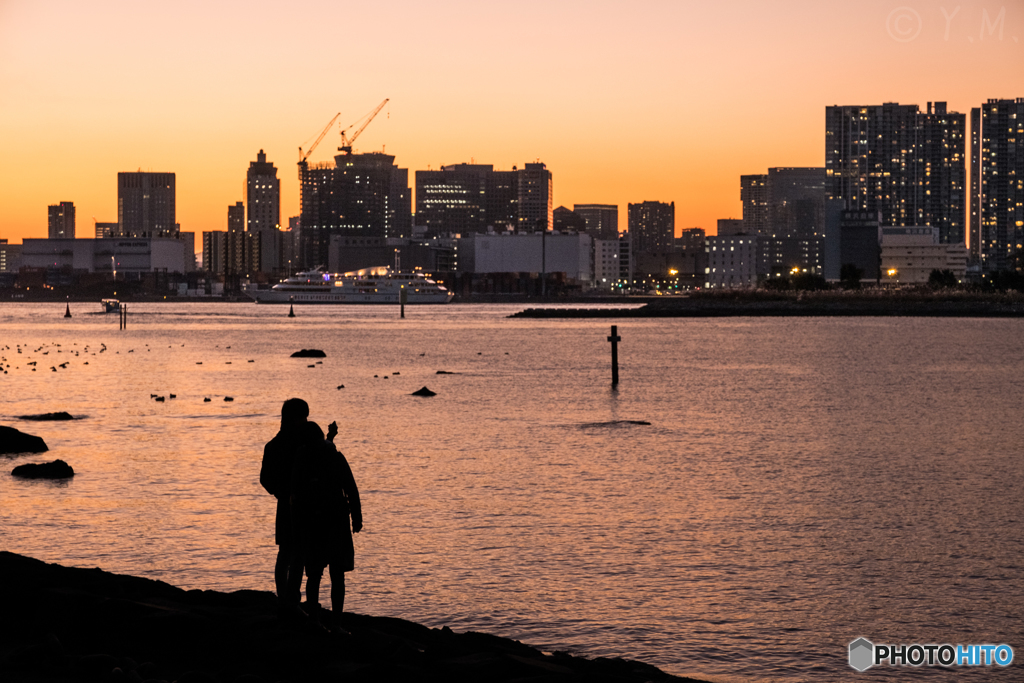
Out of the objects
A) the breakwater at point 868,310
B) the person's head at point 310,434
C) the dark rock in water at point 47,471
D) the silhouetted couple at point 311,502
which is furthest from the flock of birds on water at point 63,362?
the breakwater at point 868,310

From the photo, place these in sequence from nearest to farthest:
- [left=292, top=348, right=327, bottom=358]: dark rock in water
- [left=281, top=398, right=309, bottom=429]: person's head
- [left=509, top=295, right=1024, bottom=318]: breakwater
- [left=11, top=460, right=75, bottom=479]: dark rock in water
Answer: [left=281, top=398, right=309, bottom=429]: person's head → [left=11, top=460, right=75, bottom=479]: dark rock in water → [left=292, top=348, right=327, bottom=358]: dark rock in water → [left=509, top=295, right=1024, bottom=318]: breakwater

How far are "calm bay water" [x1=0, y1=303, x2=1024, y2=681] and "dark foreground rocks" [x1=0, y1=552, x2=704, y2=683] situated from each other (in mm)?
1463

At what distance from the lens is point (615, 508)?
17156 millimetres

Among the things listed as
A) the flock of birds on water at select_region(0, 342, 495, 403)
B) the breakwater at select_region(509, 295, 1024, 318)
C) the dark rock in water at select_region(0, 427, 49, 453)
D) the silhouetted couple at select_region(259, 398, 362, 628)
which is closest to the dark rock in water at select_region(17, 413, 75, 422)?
the flock of birds on water at select_region(0, 342, 495, 403)

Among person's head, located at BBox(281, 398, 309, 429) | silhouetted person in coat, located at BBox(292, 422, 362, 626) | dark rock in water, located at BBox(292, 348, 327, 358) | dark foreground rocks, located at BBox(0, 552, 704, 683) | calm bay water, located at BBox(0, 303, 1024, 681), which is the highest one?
person's head, located at BBox(281, 398, 309, 429)

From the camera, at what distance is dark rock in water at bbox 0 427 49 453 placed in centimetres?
A: 2331

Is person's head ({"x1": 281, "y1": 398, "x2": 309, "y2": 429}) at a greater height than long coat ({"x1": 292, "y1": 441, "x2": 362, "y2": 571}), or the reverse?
person's head ({"x1": 281, "y1": 398, "x2": 309, "y2": 429})

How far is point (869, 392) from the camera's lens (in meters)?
39.6

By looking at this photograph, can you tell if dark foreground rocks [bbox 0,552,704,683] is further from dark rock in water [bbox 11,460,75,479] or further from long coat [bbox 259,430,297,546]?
dark rock in water [bbox 11,460,75,479]

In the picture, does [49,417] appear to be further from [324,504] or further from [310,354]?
[310,354]

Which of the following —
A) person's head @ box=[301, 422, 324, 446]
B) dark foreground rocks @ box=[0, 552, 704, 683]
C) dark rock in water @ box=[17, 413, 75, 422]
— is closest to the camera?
dark foreground rocks @ box=[0, 552, 704, 683]

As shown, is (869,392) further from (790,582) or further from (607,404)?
(790,582)

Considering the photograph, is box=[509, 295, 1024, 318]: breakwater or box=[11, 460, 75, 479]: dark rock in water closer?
box=[11, 460, 75, 479]: dark rock in water

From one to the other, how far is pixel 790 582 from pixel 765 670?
9.72ft
